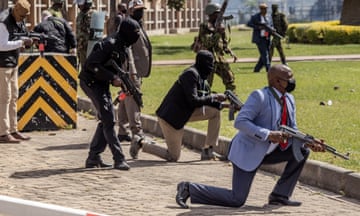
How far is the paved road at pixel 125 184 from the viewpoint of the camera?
31.4 ft

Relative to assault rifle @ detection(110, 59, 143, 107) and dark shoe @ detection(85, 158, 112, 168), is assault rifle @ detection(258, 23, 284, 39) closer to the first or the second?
assault rifle @ detection(110, 59, 143, 107)

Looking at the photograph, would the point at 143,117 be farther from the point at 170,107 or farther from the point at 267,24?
the point at 267,24

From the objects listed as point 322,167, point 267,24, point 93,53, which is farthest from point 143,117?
point 267,24

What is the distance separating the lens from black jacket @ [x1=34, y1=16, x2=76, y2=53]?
16312 millimetres

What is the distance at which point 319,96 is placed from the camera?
18938 mm

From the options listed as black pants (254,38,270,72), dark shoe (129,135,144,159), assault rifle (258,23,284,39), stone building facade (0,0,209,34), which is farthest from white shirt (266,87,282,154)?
stone building facade (0,0,209,34)

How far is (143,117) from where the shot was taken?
1542 centimetres

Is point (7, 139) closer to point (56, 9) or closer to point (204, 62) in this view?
point (204, 62)

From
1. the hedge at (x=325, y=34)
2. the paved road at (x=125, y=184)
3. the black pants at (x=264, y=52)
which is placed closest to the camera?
the paved road at (x=125, y=184)

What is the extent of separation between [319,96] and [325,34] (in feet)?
69.7

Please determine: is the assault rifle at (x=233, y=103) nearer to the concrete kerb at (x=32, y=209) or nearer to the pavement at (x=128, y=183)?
the pavement at (x=128, y=183)

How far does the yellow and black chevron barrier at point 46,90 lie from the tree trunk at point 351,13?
28.7 metres

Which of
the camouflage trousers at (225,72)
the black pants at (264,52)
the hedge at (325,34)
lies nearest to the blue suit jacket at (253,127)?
the camouflage trousers at (225,72)

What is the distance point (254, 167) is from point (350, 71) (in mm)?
15993
